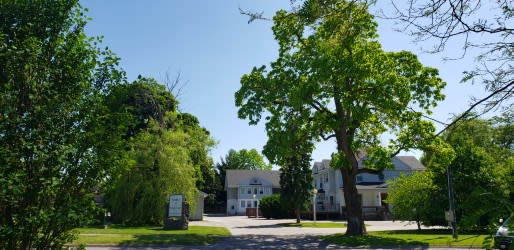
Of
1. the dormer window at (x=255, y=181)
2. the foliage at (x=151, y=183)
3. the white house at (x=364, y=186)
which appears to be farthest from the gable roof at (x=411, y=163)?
the foliage at (x=151, y=183)

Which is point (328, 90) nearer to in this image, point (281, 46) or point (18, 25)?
point (281, 46)

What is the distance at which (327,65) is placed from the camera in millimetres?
20641

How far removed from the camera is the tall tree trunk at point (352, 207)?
77.0 feet

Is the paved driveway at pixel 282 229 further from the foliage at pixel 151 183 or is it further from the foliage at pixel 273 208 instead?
the foliage at pixel 273 208

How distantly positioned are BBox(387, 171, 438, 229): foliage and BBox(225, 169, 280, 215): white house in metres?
44.8

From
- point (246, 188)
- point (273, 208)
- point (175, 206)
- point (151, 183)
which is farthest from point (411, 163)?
point (175, 206)

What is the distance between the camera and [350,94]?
2184 cm

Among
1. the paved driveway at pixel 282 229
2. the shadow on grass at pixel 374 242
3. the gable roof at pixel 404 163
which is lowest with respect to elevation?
the shadow on grass at pixel 374 242

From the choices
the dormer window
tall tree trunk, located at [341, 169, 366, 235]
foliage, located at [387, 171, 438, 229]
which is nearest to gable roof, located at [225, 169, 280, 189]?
the dormer window

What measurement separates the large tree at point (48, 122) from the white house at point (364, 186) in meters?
49.2

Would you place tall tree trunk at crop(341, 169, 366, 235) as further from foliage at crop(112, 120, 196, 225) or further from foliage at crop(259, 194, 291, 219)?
foliage at crop(259, 194, 291, 219)

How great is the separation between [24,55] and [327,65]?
16748mm

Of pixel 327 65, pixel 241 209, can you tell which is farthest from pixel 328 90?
pixel 241 209

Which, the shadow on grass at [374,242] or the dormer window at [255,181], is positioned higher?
the dormer window at [255,181]
